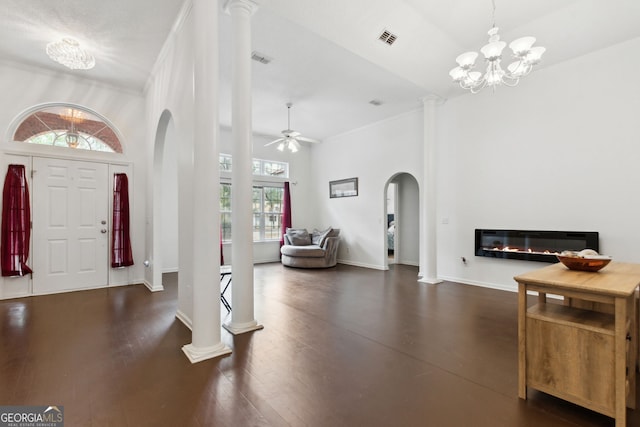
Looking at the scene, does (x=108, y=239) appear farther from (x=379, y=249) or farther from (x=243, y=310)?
(x=379, y=249)

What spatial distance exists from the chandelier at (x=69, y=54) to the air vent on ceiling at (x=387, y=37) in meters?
3.71

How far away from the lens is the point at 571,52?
150 inches

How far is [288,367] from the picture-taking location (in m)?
2.25

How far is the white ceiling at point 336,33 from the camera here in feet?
10.4

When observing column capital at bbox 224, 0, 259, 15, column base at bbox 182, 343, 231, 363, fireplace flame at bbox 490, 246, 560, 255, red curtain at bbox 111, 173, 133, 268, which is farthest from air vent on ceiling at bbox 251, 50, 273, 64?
fireplace flame at bbox 490, 246, 560, 255

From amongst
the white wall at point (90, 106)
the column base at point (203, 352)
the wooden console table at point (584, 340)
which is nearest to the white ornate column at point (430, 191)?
the wooden console table at point (584, 340)

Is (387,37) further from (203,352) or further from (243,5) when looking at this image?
(203,352)

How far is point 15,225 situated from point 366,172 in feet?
20.3

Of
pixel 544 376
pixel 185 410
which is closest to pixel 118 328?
pixel 185 410

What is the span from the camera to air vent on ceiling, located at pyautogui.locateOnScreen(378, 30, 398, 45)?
3.70m

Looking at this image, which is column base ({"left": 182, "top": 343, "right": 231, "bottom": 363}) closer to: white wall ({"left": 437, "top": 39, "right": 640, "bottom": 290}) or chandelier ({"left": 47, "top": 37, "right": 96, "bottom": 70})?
chandelier ({"left": 47, "top": 37, "right": 96, "bottom": 70})

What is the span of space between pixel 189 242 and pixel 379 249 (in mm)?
4568
